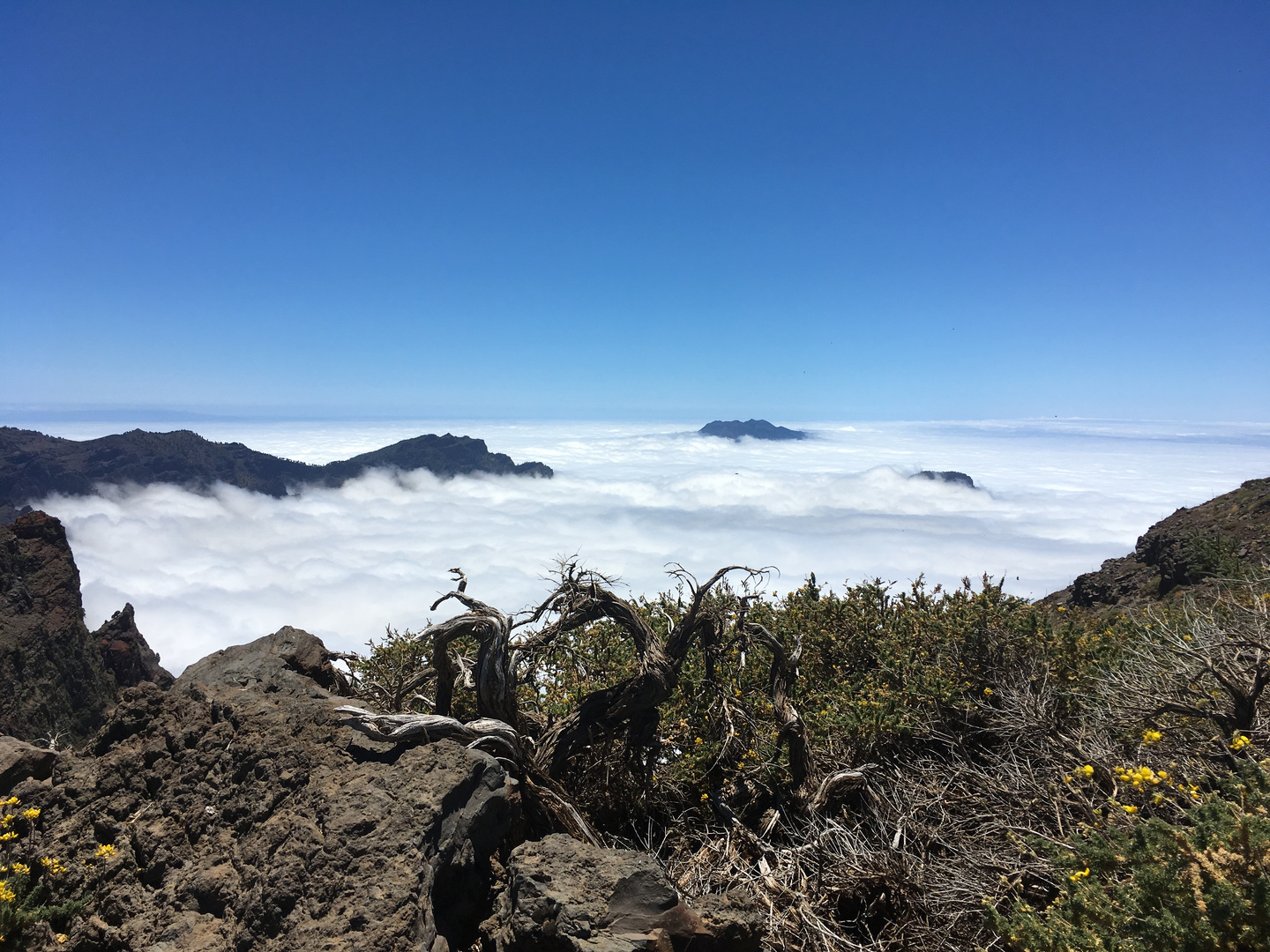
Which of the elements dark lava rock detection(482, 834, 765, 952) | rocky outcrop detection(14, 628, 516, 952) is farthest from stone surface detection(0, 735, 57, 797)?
dark lava rock detection(482, 834, 765, 952)

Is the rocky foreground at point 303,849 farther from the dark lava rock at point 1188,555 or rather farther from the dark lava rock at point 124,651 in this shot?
the dark lava rock at point 124,651

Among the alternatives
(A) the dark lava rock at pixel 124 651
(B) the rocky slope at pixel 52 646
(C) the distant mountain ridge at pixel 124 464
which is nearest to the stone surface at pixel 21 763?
(B) the rocky slope at pixel 52 646

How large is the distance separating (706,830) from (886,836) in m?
1.22

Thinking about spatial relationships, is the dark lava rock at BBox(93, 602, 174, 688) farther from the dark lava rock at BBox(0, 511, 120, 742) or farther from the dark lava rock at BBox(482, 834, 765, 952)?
the dark lava rock at BBox(482, 834, 765, 952)

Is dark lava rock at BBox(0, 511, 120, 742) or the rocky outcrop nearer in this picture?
the rocky outcrop

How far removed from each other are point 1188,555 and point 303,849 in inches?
676

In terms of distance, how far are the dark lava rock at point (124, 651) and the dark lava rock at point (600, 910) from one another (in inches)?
1777

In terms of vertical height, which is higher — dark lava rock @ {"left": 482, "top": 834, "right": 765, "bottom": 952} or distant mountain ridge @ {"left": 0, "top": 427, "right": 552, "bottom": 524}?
dark lava rock @ {"left": 482, "top": 834, "right": 765, "bottom": 952}

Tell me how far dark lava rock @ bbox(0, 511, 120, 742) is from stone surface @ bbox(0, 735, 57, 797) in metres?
38.5

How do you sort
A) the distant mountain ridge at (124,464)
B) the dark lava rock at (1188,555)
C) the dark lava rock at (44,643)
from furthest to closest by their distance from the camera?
the distant mountain ridge at (124,464)
the dark lava rock at (44,643)
the dark lava rock at (1188,555)

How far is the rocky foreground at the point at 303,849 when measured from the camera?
2.83 meters

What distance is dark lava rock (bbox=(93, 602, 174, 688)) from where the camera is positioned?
3859 centimetres

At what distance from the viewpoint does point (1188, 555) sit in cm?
1380

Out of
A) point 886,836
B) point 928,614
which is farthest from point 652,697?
point 928,614
